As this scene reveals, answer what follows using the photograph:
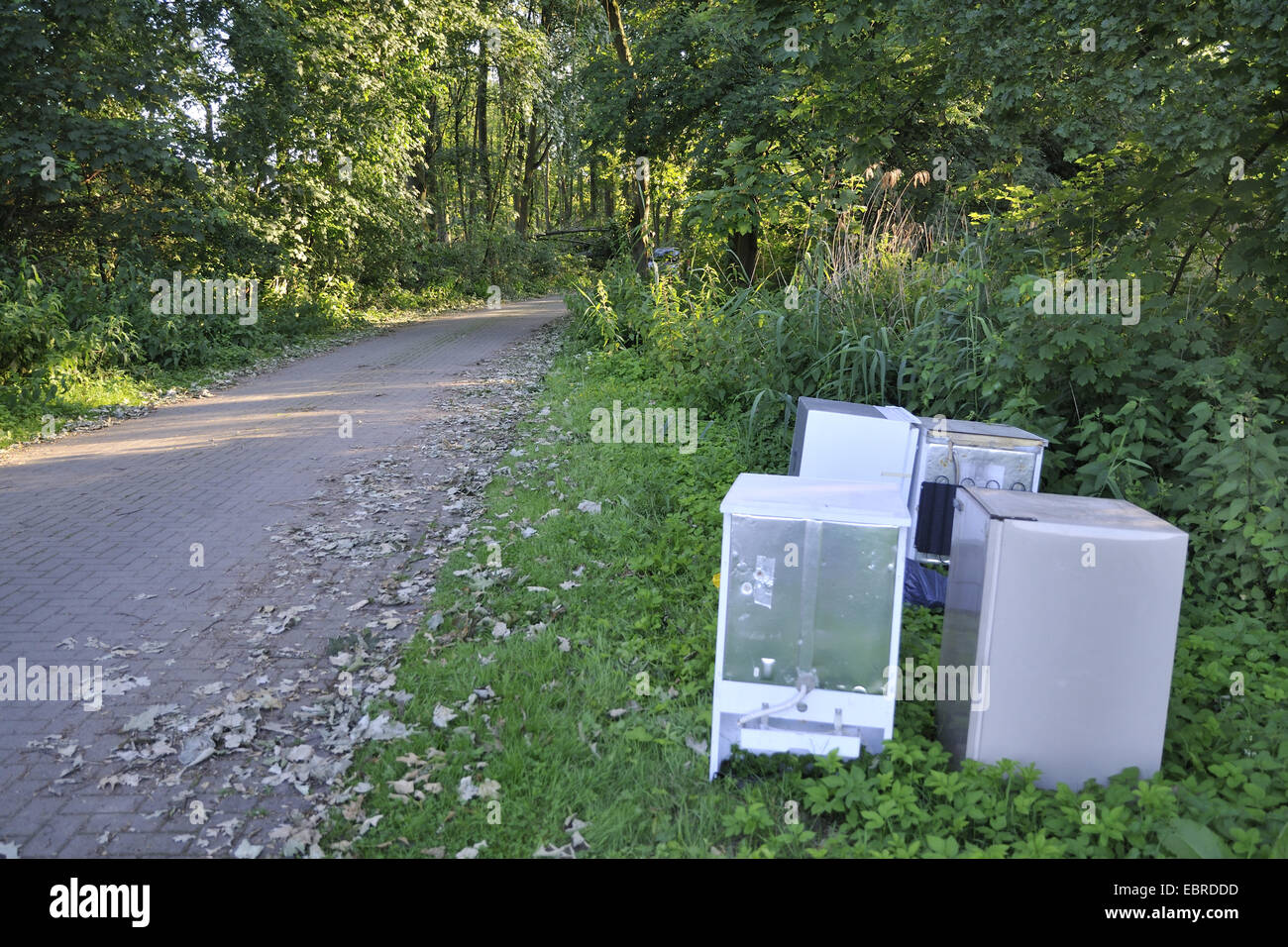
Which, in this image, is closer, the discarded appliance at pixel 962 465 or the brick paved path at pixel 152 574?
the brick paved path at pixel 152 574

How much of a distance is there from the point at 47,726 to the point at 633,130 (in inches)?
666

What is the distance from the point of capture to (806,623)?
3.88m

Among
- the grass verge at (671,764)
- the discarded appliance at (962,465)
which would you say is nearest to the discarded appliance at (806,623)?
the grass verge at (671,764)

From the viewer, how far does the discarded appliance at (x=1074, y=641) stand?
141 inches

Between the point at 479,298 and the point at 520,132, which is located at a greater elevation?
the point at 520,132

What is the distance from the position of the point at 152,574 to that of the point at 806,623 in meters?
5.01

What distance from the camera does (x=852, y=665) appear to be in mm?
3910

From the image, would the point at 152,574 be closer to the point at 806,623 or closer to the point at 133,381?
the point at 806,623

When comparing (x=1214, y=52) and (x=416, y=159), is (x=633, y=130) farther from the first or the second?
(x=1214, y=52)

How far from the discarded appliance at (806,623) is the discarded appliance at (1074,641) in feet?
1.30

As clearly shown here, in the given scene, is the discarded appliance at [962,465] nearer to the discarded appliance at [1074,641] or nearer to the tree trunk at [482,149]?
the discarded appliance at [1074,641]

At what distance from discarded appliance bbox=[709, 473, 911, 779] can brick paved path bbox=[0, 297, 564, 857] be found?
2249 millimetres

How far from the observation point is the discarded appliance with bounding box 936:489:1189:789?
3582mm
